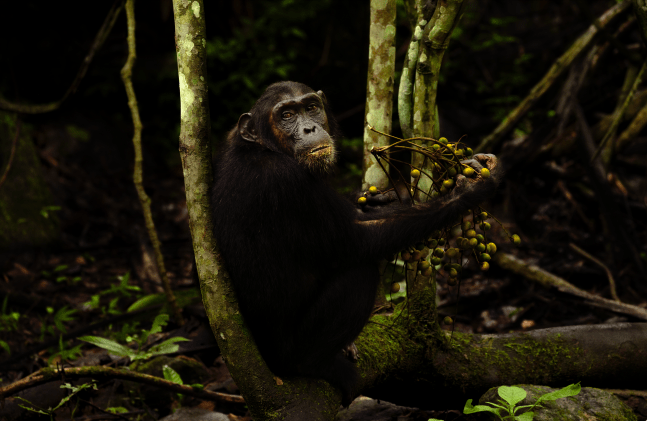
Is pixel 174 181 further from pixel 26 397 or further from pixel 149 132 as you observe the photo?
pixel 26 397

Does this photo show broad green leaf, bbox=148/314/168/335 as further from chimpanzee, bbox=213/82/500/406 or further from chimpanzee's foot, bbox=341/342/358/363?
chimpanzee's foot, bbox=341/342/358/363


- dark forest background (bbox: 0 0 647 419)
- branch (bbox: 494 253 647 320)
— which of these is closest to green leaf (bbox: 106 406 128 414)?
dark forest background (bbox: 0 0 647 419)

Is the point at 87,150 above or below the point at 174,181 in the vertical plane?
above

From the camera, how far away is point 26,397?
14.5 ft

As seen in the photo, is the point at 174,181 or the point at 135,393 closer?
the point at 135,393

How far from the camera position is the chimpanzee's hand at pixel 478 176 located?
3604mm

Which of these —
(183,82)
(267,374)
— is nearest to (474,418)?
(267,374)

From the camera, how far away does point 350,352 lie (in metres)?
4.08

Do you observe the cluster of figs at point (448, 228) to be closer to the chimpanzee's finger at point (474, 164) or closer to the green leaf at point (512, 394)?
the chimpanzee's finger at point (474, 164)

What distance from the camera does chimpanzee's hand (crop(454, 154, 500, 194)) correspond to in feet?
11.8

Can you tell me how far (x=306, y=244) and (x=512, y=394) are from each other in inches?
63.9

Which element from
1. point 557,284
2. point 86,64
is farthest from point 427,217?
point 86,64

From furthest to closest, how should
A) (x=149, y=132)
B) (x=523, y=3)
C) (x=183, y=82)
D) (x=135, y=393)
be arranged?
1. (x=523, y=3)
2. (x=149, y=132)
3. (x=135, y=393)
4. (x=183, y=82)

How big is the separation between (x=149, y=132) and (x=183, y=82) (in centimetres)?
799
